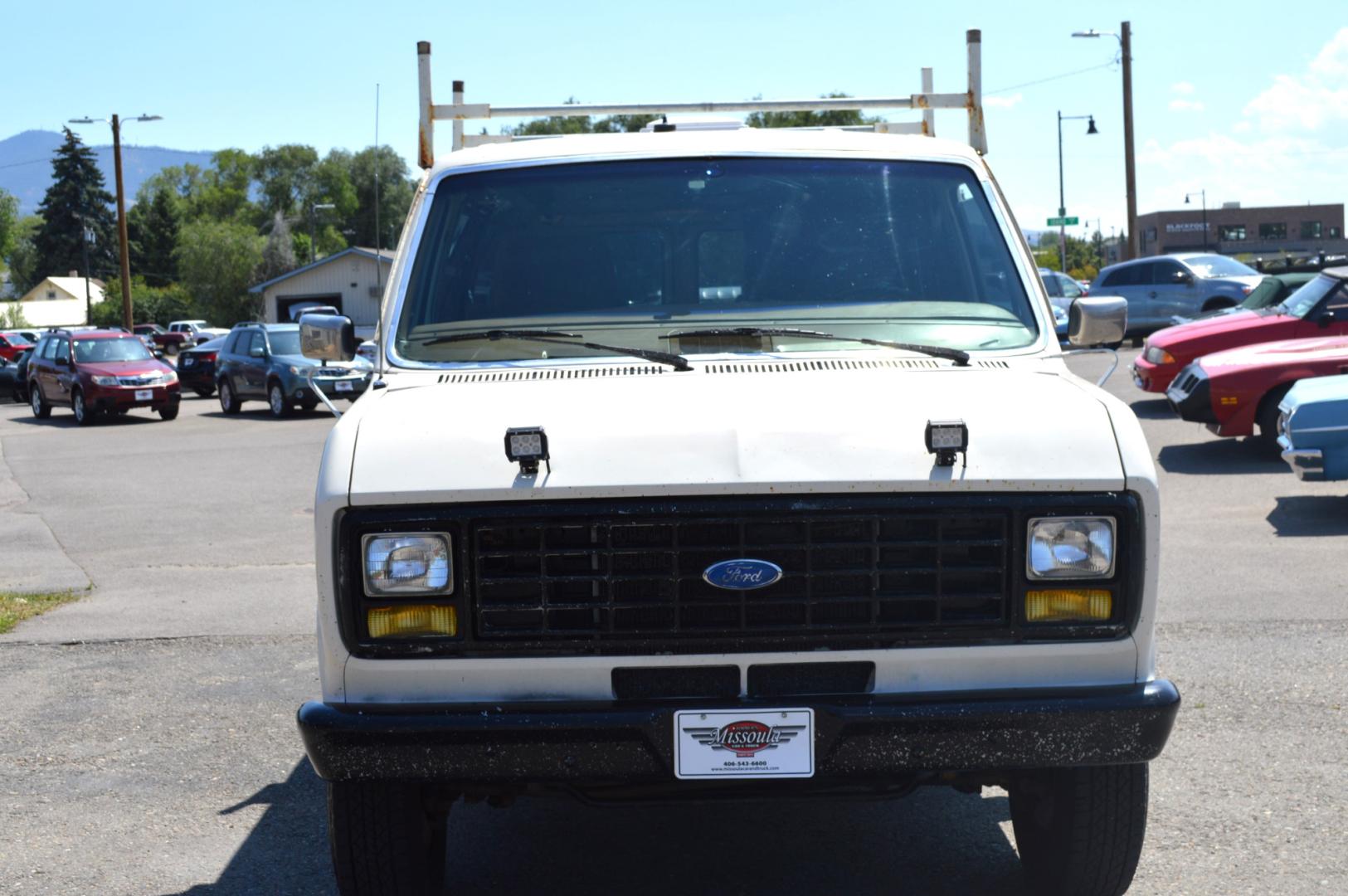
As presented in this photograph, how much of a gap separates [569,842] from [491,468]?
6.10ft

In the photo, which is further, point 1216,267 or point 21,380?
point 21,380

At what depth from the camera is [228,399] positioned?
28.3 meters

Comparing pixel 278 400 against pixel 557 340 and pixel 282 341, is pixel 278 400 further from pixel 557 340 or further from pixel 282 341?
pixel 557 340

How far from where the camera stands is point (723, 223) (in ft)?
16.1

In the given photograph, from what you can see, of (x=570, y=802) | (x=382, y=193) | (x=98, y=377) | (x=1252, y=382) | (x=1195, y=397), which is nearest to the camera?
(x=570, y=802)

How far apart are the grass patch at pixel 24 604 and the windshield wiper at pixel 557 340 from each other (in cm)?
541

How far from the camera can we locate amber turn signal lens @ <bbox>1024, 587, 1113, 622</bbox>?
372 centimetres

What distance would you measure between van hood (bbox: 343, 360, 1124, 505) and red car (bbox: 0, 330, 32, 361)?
4814 cm

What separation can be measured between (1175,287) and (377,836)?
26527 mm

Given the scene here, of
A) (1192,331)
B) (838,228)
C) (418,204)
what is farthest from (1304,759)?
(1192,331)

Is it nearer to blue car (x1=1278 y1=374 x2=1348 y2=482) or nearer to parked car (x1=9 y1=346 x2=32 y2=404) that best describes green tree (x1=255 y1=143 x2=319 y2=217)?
parked car (x1=9 y1=346 x2=32 y2=404)

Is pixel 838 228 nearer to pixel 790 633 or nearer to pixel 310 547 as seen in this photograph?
pixel 790 633

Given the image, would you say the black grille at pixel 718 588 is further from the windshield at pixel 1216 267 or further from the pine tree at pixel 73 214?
the pine tree at pixel 73 214

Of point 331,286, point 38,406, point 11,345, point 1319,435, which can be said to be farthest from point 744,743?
point 331,286
